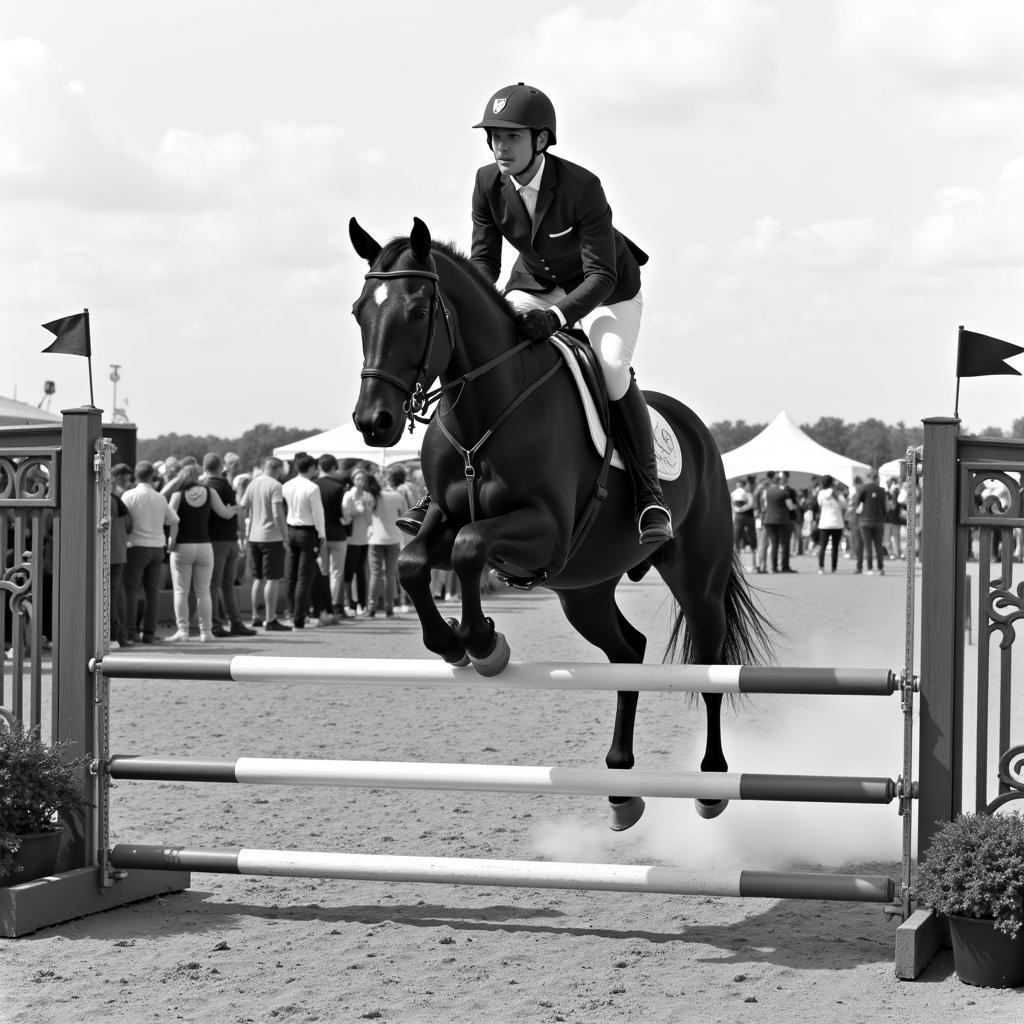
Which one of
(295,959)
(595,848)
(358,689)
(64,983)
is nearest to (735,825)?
(595,848)

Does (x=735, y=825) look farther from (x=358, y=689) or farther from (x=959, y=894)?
(x=358, y=689)

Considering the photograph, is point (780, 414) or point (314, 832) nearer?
point (314, 832)

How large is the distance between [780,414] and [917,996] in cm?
3121

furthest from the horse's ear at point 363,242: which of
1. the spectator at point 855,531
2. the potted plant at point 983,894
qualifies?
the spectator at point 855,531

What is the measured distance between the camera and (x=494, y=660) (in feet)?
15.0

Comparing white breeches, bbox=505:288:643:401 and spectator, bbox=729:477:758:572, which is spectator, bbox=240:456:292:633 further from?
spectator, bbox=729:477:758:572

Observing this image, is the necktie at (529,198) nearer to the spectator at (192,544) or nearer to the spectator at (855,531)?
the spectator at (192,544)

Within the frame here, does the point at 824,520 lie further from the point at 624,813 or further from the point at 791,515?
the point at 624,813

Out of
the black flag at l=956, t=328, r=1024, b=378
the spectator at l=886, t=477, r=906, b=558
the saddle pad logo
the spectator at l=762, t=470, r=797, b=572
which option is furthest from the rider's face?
the spectator at l=886, t=477, r=906, b=558

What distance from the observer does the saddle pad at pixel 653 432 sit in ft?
17.3

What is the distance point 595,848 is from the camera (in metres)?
6.14

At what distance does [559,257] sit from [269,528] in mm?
10179

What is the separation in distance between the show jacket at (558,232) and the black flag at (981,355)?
1.31m

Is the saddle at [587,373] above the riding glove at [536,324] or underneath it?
underneath
